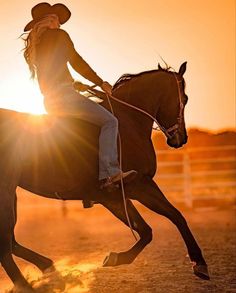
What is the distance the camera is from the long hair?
6.10 metres

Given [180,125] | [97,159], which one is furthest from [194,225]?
[97,159]

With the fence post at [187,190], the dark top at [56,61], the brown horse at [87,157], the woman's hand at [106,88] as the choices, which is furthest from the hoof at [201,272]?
the fence post at [187,190]

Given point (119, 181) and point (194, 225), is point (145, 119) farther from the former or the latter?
point (194, 225)

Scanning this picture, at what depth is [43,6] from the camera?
20.4 feet

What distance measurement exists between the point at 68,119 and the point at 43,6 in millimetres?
1128

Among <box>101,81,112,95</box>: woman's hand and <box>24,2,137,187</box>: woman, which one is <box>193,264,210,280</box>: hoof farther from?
<box>101,81,112,95</box>: woman's hand

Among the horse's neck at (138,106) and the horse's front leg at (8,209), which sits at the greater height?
the horse's neck at (138,106)

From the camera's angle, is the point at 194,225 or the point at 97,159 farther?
the point at 194,225

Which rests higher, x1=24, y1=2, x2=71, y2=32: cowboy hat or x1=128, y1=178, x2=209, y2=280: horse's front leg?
x1=24, y1=2, x2=71, y2=32: cowboy hat

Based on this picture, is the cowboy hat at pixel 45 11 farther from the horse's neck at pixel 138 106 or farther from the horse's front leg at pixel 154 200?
the horse's front leg at pixel 154 200

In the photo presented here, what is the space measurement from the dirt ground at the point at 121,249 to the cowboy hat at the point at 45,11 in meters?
2.60

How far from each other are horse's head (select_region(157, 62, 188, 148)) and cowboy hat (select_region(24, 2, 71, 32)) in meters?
1.40

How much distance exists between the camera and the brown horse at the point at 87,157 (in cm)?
603

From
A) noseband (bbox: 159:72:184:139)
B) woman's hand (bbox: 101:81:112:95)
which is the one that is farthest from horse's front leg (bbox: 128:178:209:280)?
woman's hand (bbox: 101:81:112:95)
